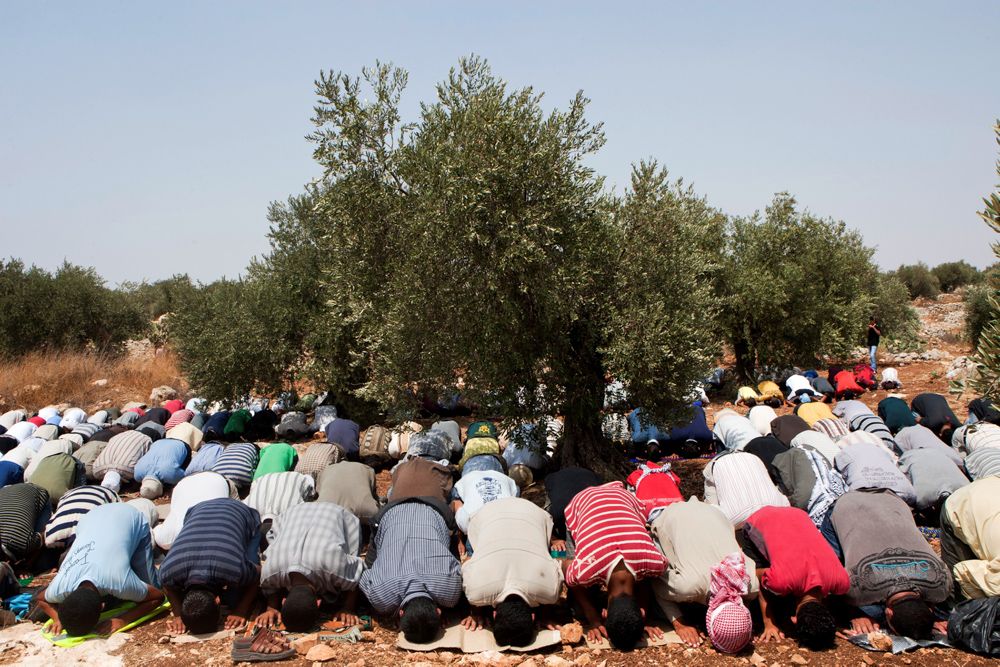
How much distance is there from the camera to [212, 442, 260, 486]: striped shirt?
8688 mm

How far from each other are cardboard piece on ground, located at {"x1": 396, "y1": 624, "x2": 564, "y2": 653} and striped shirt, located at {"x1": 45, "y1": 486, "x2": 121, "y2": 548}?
159 inches

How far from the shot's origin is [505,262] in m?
6.75

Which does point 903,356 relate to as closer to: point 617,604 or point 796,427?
point 796,427

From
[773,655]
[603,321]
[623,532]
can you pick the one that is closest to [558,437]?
[603,321]

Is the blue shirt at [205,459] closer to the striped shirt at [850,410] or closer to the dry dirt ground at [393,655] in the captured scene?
the dry dirt ground at [393,655]

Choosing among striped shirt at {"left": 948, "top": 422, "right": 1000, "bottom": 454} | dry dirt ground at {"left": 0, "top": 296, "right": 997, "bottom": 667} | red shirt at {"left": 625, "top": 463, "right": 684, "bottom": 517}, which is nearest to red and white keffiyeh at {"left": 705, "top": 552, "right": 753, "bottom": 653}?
dry dirt ground at {"left": 0, "top": 296, "right": 997, "bottom": 667}

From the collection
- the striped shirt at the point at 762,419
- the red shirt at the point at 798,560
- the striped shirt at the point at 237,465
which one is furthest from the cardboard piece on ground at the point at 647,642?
the striped shirt at the point at 762,419

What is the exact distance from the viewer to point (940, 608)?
5.17 m

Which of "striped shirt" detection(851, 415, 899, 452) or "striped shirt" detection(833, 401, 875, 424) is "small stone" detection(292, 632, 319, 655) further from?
"striped shirt" detection(833, 401, 875, 424)

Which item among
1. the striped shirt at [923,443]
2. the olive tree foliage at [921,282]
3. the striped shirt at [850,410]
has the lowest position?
the striped shirt at [923,443]

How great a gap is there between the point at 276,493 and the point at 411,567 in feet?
8.12

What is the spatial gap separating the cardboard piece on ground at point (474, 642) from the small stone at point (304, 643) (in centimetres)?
70

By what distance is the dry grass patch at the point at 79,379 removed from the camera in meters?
18.5

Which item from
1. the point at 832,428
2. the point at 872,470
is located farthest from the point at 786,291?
the point at 872,470
